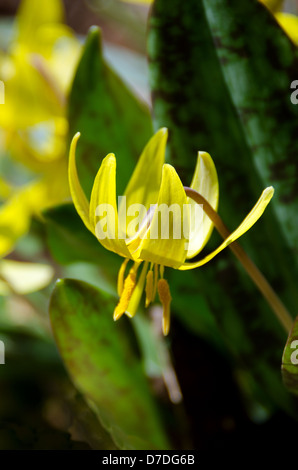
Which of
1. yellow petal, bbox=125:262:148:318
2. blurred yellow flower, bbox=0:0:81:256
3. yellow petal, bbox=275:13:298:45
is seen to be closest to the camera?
yellow petal, bbox=125:262:148:318

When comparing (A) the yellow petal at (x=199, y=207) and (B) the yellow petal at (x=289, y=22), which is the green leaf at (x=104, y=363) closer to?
(A) the yellow petal at (x=199, y=207)

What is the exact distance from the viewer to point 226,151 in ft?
2.20

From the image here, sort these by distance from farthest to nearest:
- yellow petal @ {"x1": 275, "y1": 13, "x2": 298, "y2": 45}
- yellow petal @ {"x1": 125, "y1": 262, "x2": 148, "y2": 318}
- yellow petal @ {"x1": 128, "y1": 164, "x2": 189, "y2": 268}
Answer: yellow petal @ {"x1": 275, "y1": 13, "x2": 298, "y2": 45}, yellow petal @ {"x1": 125, "y1": 262, "x2": 148, "y2": 318}, yellow petal @ {"x1": 128, "y1": 164, "x2": 189, "y2": 268}

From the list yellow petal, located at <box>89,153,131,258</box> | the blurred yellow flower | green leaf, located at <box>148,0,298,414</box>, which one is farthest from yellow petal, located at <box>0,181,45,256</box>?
yellow petal, located at <box>89,153,131,258</box>

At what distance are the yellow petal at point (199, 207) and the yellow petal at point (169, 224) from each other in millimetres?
50

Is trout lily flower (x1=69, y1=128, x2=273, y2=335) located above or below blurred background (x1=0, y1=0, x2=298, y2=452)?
above

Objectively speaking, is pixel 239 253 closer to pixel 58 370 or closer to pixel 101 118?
pixel 101 118

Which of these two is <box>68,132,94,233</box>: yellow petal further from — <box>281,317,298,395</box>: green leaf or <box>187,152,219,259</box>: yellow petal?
<box>281,317,298,395</box>: green leaf

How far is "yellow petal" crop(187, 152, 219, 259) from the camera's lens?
512 millimetres

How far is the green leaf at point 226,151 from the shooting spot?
2.03 feet

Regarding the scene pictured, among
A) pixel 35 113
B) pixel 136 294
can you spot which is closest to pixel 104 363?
pixel 136 294

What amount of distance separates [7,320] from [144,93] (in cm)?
55

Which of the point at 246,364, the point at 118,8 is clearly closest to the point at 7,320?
the point at 246,364

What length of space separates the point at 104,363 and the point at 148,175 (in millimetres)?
244
